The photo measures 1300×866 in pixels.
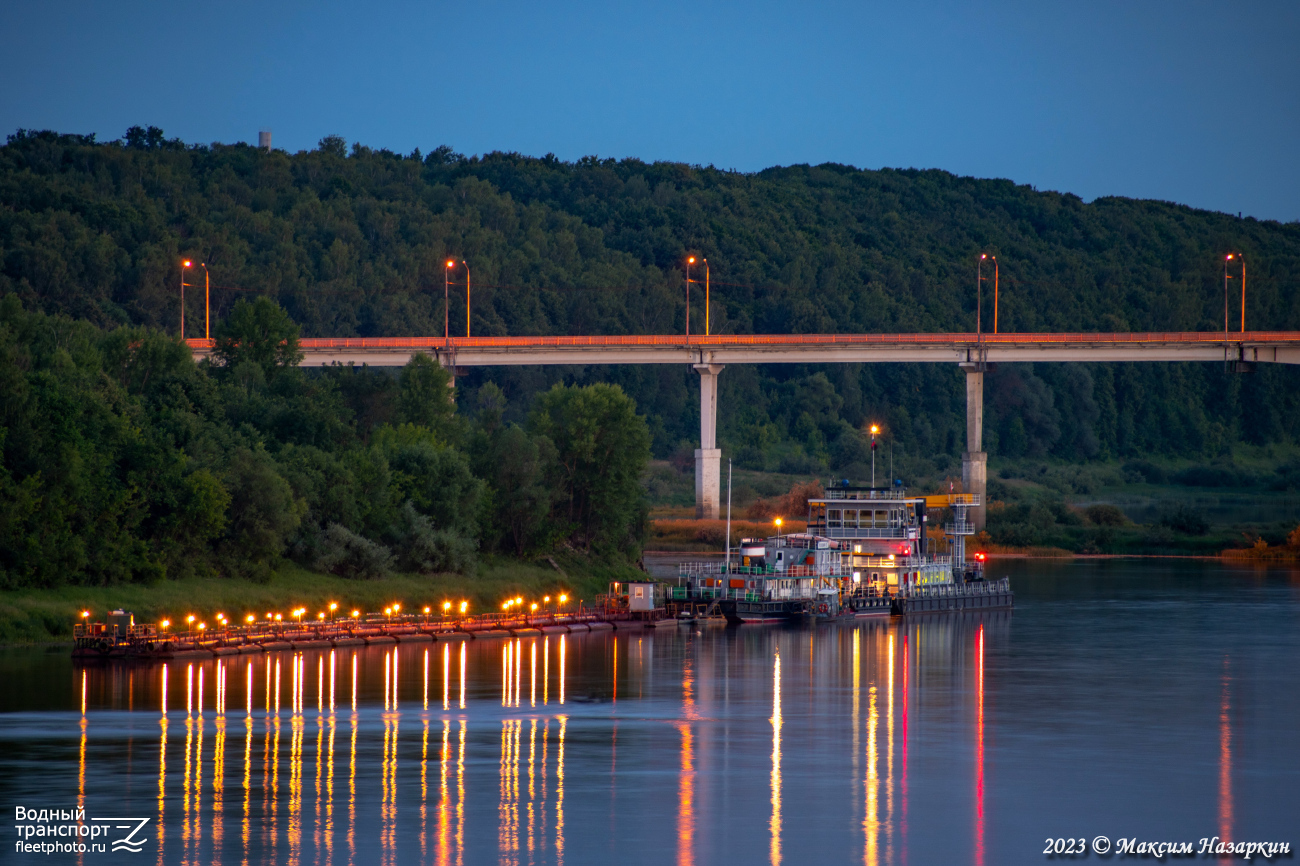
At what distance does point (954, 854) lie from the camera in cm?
3681

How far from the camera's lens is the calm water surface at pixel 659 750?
38.1 meters

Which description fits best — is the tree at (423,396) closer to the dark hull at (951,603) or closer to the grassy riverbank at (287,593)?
the grassy riverbank at (287,593)

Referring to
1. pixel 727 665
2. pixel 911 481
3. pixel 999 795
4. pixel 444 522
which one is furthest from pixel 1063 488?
pixel 999 795

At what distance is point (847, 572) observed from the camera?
94.9 m

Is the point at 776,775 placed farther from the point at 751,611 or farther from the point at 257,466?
the point at 257,466

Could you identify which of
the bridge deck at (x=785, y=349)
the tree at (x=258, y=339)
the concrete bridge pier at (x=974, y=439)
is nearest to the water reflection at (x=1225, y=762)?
the tree at (x=258, y=339)

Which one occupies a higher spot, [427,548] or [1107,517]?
[427,548]

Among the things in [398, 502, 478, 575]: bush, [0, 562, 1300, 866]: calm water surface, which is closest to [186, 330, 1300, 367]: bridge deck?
[398, 502, 478, 575]: bush

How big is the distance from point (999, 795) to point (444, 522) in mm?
56426

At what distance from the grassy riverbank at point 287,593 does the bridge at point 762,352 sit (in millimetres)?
56605

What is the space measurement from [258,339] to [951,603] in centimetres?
4832

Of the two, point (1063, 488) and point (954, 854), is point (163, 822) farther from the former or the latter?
point (1063, 488)

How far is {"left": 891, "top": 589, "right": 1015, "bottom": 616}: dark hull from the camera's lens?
94.0 m

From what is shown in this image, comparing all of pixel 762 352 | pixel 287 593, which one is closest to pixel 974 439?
pixel 762 352
